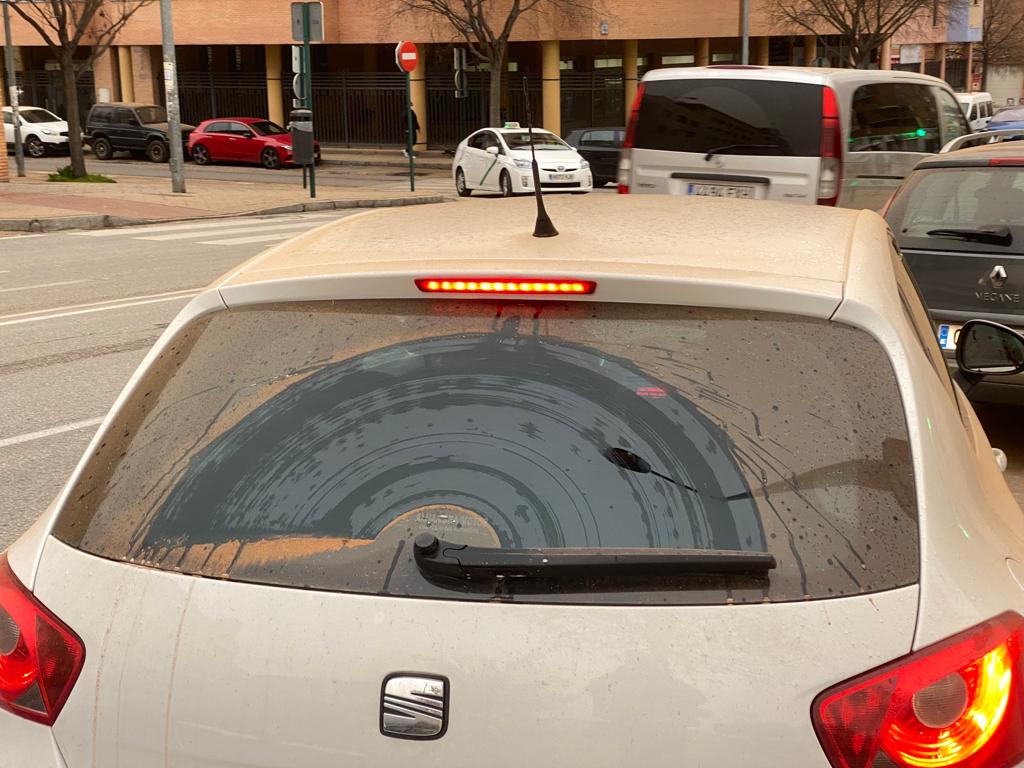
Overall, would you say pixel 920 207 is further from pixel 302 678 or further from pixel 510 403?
pixel 302 678

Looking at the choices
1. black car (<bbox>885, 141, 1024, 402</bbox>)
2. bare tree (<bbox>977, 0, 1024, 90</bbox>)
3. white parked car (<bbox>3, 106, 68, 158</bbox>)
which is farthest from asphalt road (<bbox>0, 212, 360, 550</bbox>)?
bare tree (<bbox>977, 0, 1024, 90</bbox>)

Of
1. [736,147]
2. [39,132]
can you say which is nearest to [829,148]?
[736,147]

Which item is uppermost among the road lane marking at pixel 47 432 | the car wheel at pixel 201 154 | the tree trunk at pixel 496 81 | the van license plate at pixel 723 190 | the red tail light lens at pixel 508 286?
the tree trunk at pixel 496 81

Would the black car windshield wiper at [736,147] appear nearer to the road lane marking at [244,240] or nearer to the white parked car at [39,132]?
the road lane marking at [244,240]

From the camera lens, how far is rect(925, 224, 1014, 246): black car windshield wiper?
6840mm

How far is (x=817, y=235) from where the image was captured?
261cm

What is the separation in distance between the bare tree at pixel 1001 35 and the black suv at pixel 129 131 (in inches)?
1968

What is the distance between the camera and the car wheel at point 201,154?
3856 centimetres

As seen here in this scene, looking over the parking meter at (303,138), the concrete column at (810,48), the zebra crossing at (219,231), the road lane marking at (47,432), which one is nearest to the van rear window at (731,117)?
the road lane marking at (47,432)

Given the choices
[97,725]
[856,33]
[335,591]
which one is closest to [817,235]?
[335,591]

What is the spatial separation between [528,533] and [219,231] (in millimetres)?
18167

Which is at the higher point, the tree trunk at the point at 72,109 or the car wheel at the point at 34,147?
the tree trunk at the point at 72,109

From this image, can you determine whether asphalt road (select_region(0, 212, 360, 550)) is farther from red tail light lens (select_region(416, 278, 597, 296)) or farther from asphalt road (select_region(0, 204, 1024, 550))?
red tail light lens (select_region(416, 278, 597, 296))

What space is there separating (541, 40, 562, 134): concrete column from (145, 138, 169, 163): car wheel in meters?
12.0
